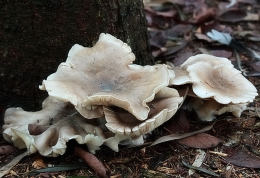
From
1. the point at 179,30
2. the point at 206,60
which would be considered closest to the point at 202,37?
the point at 179,30

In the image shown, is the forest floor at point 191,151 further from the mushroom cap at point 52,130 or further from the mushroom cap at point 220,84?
the mushroom cap at point 220,84

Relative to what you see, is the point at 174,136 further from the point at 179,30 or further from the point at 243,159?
the point at 179,30

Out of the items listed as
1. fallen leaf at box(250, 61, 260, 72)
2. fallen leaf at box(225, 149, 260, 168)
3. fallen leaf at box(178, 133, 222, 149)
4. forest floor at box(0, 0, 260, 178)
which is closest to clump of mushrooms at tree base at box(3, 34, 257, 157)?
forest floor at box(0, 0, 260, 178)

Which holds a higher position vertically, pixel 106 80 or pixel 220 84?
pixel 106 80

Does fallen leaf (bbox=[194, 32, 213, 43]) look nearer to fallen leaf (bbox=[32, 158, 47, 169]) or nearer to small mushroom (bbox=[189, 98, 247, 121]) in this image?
small mushroom (bbox=[189, 98, 247, 121])

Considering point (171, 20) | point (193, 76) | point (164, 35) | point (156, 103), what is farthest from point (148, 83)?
point (171, 20)

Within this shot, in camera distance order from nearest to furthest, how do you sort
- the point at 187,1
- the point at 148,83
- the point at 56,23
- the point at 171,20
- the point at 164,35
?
the point at 148,83
the point at 56,23
the point at 164,35
the point at 171,20
the point at 187,1

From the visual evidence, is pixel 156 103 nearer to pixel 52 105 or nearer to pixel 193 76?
pixel 193 76

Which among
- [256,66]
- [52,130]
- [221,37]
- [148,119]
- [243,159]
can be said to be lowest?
[243,159]
